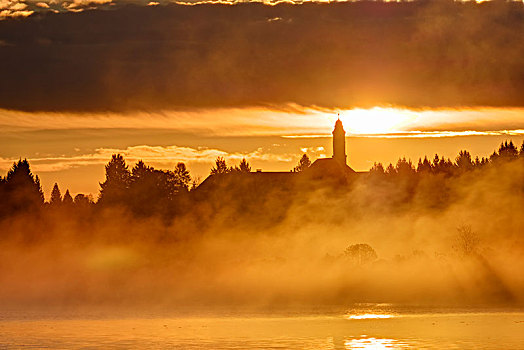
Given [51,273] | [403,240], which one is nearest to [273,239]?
[403,240]

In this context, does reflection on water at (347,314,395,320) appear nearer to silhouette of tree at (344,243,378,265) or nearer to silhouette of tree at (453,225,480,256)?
→ silhouette of tree at (344,243,378,265)

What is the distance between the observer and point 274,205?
17338cm

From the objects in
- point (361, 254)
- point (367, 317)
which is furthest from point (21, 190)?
point (367, 317)

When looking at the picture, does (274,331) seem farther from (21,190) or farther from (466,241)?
(21,190)

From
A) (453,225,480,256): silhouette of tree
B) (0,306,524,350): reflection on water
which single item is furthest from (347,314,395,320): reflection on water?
(453,225,480,256): silhouette of tree

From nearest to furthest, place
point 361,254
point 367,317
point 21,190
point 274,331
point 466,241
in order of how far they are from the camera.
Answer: point 274,331
point 367,317
point 361,254
point 466,241
point 21,190

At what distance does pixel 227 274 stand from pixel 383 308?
27.2 metres

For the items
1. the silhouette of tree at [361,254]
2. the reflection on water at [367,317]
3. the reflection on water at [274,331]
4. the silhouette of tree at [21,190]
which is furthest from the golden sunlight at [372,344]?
the silhouette of tree at [21,190]

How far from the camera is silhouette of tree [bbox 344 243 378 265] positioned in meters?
129

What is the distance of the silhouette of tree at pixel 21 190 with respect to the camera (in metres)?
170

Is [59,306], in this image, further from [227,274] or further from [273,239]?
[273,239]

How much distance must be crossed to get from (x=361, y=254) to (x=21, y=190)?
2326 inches

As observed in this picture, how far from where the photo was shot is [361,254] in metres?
131

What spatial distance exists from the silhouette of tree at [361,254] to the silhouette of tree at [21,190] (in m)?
50.5
